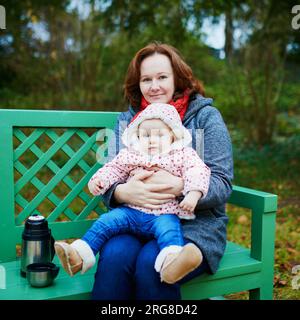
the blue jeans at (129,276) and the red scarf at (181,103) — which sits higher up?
the red scarf at (181,103)

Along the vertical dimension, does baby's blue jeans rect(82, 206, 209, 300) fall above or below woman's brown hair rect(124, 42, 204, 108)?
below

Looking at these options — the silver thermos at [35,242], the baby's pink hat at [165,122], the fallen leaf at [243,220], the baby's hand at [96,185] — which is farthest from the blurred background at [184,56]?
the silver thermos at [35,242]

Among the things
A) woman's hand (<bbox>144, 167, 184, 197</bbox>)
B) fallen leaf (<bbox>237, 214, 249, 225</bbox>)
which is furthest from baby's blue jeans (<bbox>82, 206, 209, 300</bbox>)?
fallen leaf (<bbox>237, 214, 249, 225</bbox>)

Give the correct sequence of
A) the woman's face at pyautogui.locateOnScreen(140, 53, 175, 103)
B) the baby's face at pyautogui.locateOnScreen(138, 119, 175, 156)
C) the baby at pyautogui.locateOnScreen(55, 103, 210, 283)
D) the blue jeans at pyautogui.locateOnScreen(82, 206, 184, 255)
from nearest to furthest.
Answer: the baby at pyautogui.locateOnScreen(55, 103, 210, 283) < the blue jeans at pyautogui.locateOnScreen(82, 206, 184, 255) < the baby's face at pyautogui.locateOnScreen(138, 119, 175, 156) < the woman's face at pyautogui.locateOnScreen(140, 53, 175, 103)

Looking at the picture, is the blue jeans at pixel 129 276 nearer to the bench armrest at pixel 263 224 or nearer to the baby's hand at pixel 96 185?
the baby's hand at pixel 96 185

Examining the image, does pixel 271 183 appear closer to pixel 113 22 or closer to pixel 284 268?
pixel 284 268

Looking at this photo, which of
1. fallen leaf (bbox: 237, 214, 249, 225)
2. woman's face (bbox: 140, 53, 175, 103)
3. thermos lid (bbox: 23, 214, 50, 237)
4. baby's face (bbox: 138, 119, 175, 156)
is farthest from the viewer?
fallen leaf (bbox: 237, 214, 249, 225)

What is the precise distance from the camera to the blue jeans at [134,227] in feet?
6.67

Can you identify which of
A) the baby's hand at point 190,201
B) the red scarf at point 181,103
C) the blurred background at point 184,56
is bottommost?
the baby's hand at point 190,201

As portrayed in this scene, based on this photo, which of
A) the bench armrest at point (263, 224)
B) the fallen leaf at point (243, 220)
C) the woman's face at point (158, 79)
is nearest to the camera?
the bench armrest at point (263, 224)

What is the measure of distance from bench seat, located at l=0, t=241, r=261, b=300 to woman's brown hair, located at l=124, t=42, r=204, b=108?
0.95 meters

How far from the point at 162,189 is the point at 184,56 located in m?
4.26

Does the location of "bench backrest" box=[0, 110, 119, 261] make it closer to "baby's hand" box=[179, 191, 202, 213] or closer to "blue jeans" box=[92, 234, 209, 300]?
"blue jeans" box=[92, 234, 209, 300]

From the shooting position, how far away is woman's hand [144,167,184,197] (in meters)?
2.20
